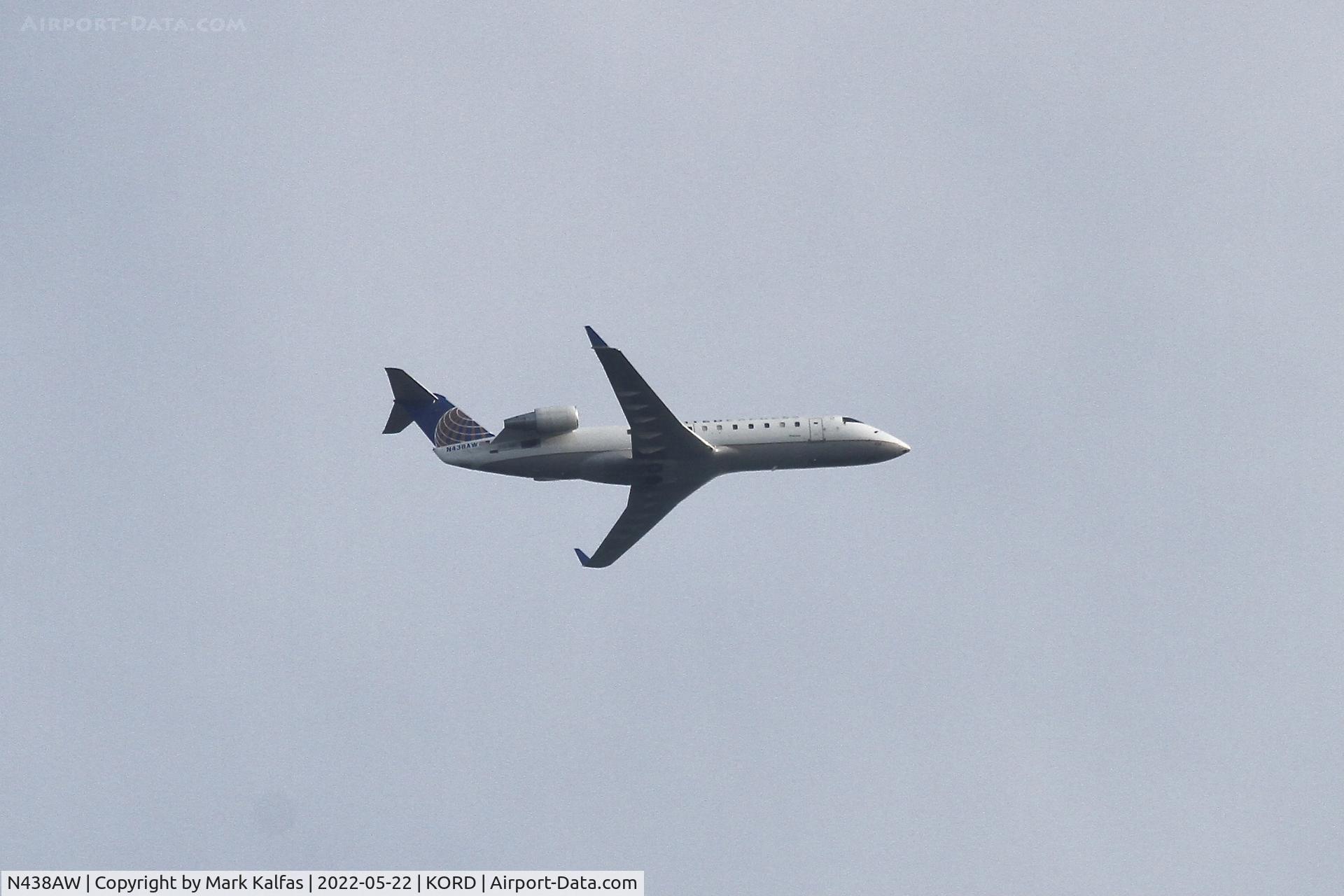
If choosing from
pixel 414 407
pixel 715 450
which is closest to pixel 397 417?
pixel 414 407

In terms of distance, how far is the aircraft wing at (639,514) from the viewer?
202ft

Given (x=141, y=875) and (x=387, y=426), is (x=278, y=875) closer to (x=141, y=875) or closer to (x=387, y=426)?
(x=141, y=875)

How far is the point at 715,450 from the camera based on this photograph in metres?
59.1

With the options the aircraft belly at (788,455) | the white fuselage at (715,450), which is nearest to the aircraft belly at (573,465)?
the white fuselage at (715,450)

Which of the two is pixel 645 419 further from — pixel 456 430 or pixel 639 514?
pixel 456 430

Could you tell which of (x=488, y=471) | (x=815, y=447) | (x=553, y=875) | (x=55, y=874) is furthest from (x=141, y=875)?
(x=815, y=447)

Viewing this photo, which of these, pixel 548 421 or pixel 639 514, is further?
pixel 639 514

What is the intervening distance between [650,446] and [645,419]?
1433 millimetres

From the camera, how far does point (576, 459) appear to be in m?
58.8

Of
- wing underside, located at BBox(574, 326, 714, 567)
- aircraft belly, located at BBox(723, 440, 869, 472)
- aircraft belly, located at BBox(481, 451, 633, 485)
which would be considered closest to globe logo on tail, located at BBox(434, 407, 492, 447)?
aircraft belly, located at BBox(481, 451, 633, 485)

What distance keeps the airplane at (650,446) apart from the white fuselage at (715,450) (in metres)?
0.03

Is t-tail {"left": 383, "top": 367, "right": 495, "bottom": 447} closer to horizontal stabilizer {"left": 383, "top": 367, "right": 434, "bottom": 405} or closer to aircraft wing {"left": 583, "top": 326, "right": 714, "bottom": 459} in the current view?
horizontal stabilizer {"left": 383, "top": 367, "right": 434, "bottom": 405}

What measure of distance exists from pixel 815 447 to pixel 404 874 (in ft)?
79.1

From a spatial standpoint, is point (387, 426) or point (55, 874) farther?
point (387, 426)
